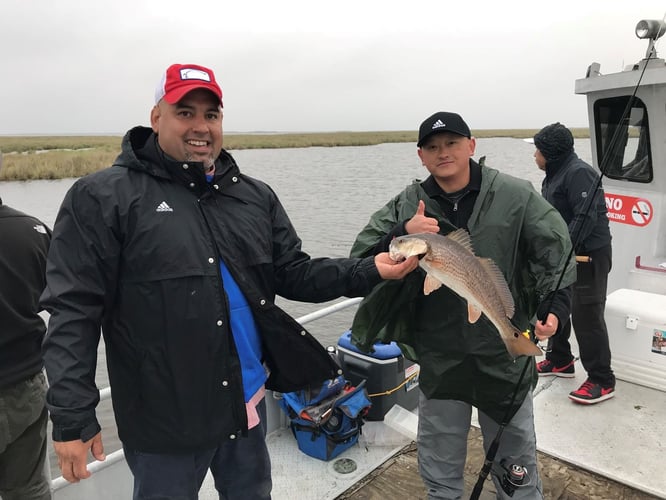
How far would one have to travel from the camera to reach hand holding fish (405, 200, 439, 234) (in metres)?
2.35

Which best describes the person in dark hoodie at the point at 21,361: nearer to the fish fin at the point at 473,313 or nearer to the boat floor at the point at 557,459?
the boat floor at the point at 557,459

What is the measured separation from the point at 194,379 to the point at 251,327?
0.34 meters

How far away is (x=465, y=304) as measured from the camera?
8.43 ft

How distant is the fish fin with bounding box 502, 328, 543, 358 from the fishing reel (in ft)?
2.70

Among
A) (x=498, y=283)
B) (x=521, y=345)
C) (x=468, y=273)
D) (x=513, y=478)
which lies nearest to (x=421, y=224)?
(x=468, y=273)

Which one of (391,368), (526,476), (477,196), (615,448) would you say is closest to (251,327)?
(477,196)

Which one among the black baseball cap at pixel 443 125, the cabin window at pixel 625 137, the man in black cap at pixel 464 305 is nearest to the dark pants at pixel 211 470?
the man in black cap at pixel 464 305

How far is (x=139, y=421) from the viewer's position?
2057 mm

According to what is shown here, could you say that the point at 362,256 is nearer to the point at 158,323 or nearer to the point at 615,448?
the point at 158,323

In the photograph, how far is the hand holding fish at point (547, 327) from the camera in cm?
255

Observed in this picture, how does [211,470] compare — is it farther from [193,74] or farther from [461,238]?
[193,74]

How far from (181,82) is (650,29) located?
4625 millimetres

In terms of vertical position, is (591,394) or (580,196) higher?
(580,196)

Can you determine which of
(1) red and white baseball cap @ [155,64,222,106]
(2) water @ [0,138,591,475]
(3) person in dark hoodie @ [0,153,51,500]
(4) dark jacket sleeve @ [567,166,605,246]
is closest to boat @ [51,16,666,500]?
(4) dark jacket sleeve @ [567,166,605,246]
